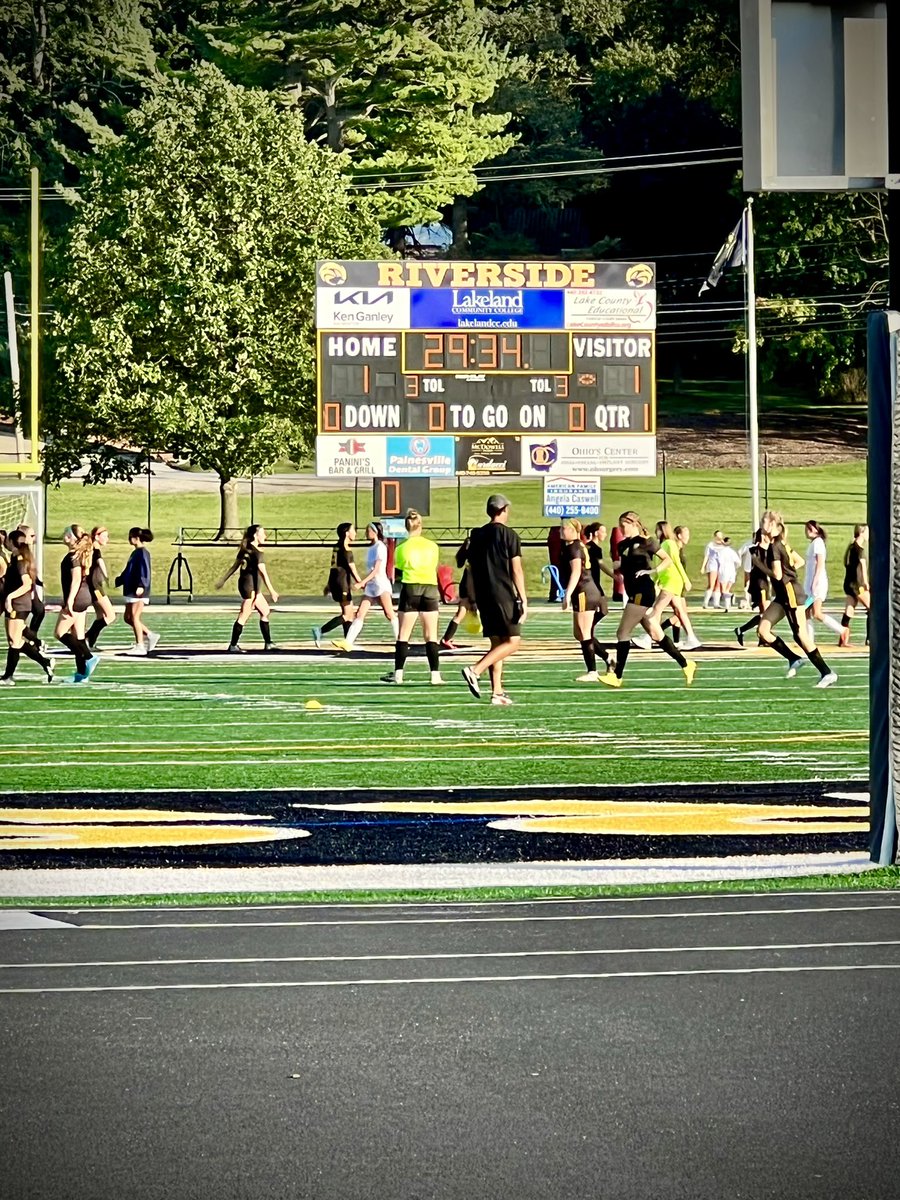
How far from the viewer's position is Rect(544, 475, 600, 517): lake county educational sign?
1686 inches

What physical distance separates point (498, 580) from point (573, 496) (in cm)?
2306

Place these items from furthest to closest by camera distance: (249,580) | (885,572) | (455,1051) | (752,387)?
(752,387), (249,580), (885,572), (455,1051)

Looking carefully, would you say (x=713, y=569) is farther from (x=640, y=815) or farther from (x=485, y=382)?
(x=640, y=815)

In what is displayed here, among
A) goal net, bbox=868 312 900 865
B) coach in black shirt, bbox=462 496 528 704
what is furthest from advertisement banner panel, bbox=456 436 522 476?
goal net, bbox=868 312 900 865

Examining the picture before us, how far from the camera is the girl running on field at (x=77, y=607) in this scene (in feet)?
77.6

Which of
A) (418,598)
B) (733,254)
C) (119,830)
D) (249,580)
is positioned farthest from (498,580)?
(733,254)

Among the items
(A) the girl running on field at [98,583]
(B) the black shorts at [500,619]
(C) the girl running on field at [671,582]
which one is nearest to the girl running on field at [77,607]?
(A) the girl running on field at [98,583]

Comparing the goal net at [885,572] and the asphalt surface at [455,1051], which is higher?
the goal net at [885,572]

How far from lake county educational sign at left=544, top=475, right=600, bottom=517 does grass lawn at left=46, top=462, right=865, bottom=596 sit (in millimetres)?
9332

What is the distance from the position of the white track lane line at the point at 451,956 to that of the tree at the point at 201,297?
4485cm

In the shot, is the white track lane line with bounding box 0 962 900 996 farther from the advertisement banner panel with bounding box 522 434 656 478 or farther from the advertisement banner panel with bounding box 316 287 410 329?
the advertisement banner panel with bounding box 522 434 656 478

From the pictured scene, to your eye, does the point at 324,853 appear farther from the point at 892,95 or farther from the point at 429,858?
the point at 892,95

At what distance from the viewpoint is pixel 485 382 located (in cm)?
4081

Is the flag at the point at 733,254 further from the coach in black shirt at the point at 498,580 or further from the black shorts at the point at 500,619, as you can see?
the black shorts at the point at 500,619
